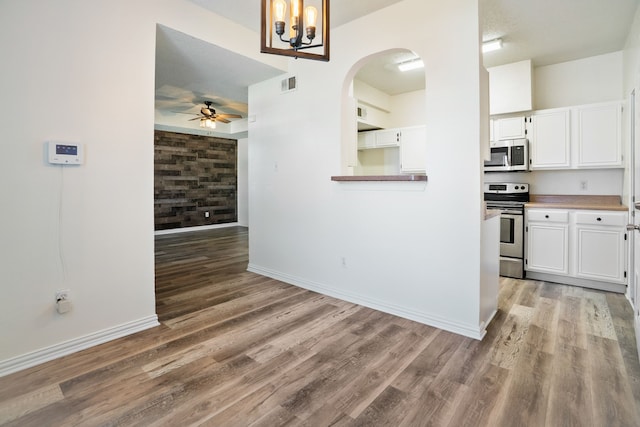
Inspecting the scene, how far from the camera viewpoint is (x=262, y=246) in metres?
4.03

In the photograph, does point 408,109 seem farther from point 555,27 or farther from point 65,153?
point 65,153

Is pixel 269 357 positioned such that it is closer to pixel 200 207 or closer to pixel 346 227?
pixel 346 227

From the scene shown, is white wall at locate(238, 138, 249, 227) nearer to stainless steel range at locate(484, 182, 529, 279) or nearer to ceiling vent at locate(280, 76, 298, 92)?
ceiling vent at locate(280, 76, 298, 92)

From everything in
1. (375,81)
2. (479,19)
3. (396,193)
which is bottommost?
(396,193)

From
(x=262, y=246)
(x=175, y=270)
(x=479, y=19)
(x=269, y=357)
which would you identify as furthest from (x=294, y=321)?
(x=479, y=19)

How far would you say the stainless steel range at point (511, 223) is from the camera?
3.82 m

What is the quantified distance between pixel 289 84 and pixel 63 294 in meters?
2.89

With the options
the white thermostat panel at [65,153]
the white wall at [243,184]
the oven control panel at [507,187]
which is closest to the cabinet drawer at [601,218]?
the oven control panel at [507,187]

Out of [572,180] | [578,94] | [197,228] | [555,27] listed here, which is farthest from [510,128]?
[197,228]

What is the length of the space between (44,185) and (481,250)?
308 centimetres

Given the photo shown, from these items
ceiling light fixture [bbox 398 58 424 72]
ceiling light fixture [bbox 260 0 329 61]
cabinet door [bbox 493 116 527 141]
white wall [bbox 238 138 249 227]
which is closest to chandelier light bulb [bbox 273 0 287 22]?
ceiling light fixture [bbox 260 0 329 61]

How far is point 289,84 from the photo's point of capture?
11.8 ft

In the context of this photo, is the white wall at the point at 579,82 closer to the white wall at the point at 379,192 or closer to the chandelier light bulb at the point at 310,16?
the white wall at the point at 379,192

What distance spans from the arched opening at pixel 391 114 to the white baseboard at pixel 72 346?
9.28 feet
